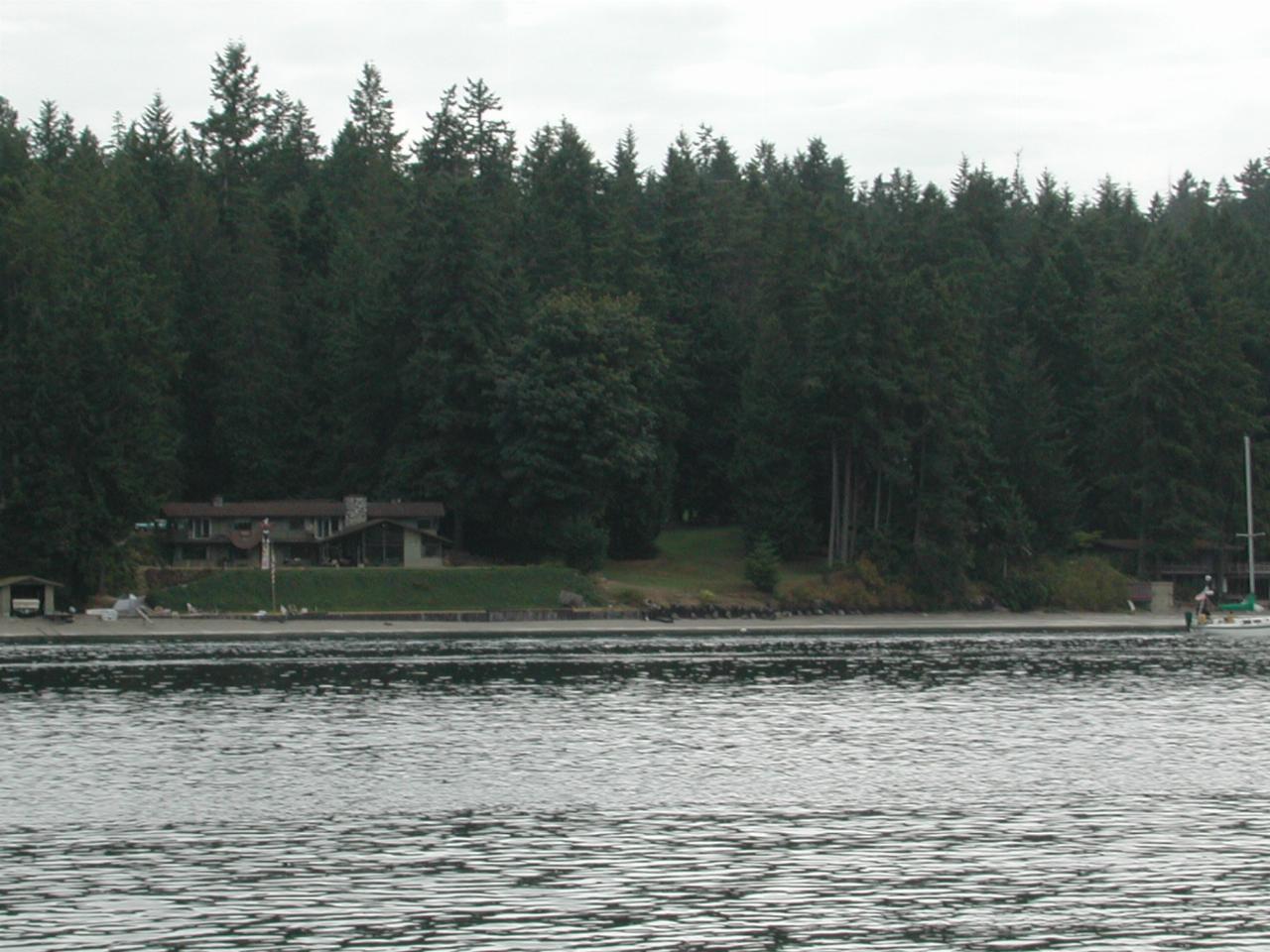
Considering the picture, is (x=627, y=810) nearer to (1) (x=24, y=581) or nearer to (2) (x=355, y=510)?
(1) (x=24, y=581)

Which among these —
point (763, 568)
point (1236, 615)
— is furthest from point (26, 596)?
point (1236, 615)

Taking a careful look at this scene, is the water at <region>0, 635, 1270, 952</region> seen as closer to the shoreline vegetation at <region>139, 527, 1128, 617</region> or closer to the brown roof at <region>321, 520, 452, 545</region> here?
the shoreline vegetation at <region>139, 527, 1128, 617</region>

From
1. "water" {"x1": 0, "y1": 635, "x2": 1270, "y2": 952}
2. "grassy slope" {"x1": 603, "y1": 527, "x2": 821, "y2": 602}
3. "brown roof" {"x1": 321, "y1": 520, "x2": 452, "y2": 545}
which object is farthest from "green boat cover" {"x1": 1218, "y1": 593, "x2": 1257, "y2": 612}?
"brown roof" {"x1": 321, "y1": 520, "x2": 452, "y2": 545}

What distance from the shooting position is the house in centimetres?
10088

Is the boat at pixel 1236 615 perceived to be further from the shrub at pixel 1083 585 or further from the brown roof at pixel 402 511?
the brown roof at pixel 402 511

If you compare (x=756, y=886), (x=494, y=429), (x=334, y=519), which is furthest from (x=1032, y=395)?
(x=756, y=886)

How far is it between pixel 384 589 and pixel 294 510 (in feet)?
45.4

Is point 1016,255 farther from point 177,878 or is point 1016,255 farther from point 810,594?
point 177,878

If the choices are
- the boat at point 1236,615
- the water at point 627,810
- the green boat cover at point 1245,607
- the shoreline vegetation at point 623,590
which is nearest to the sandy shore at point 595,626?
the shoreline vegetation at point 623,590

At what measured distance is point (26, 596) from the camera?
85.6 meters

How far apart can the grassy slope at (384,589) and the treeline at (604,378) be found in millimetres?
4229

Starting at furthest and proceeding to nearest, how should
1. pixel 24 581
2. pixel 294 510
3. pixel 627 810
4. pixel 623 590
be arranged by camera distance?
1. pixel 294 510
2. pixel 623 590
3. pixel 24 581
4. pixel 627 810

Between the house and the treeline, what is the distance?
3.10 m

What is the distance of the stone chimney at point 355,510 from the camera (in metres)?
102
